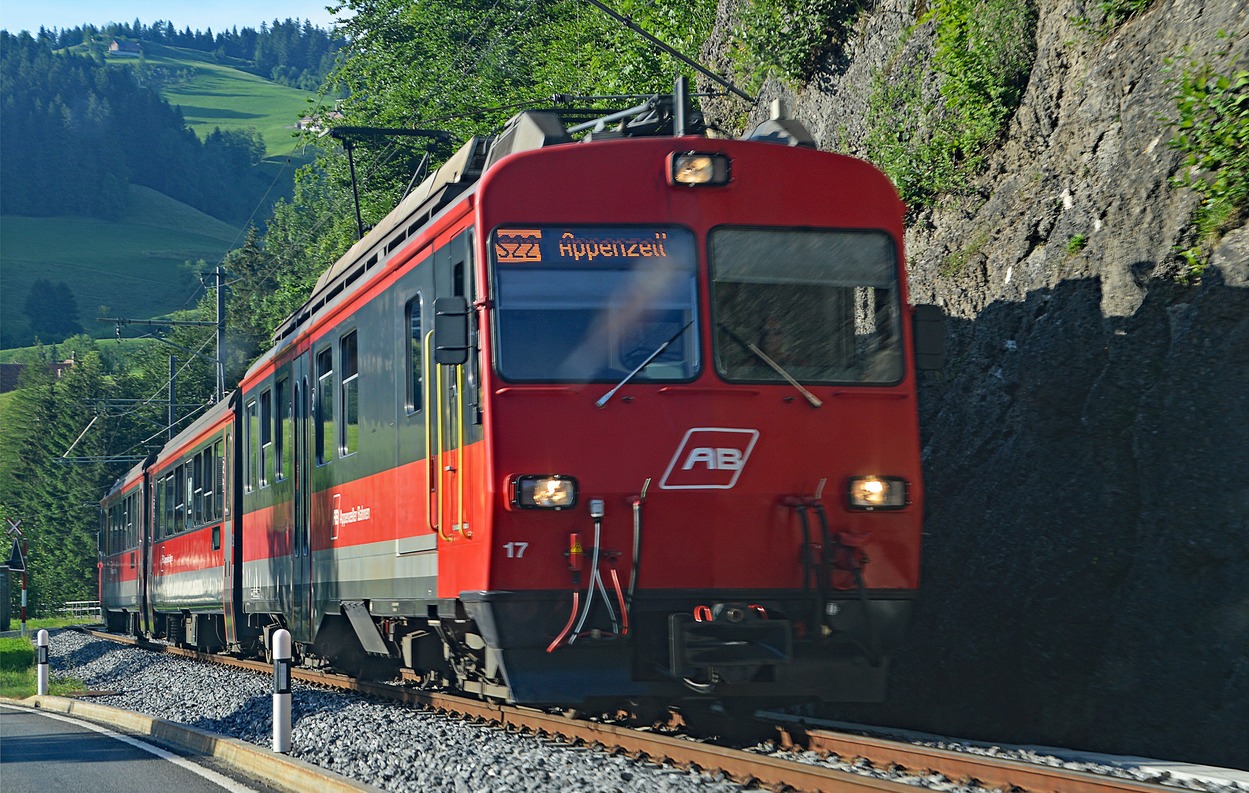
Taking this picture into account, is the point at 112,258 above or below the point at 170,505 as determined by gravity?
above

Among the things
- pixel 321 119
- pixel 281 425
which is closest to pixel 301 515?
pixel 281 425

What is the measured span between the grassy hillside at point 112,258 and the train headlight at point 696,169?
15303 centimetres

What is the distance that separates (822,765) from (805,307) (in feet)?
8.74

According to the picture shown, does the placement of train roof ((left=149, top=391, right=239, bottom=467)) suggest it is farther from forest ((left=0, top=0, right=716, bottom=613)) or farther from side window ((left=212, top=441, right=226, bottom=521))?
forest ((left=0, top=0, right=716, bottom=613))

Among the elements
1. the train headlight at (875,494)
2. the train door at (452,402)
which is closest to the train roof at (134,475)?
the train door at (452,402)

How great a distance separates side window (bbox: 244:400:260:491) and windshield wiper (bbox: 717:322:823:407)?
8744 mm

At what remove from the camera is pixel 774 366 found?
8695 millimetres

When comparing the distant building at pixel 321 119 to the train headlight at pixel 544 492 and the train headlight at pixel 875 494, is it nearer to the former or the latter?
the train headlight at pixel 544 492

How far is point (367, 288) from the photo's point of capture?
11.5m

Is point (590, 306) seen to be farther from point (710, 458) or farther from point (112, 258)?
point (112, 258)

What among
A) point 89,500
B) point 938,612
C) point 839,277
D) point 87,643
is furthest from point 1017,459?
point 89,500

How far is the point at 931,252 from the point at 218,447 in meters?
9.85

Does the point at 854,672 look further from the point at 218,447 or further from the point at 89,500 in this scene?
the point at 89,500

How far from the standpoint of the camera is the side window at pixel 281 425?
568 inches
